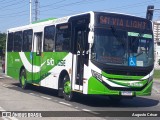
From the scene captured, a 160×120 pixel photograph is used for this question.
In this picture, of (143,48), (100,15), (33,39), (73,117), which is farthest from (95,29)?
(33,39)

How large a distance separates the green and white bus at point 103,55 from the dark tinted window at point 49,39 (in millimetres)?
303

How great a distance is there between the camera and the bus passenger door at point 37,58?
19.6 meters

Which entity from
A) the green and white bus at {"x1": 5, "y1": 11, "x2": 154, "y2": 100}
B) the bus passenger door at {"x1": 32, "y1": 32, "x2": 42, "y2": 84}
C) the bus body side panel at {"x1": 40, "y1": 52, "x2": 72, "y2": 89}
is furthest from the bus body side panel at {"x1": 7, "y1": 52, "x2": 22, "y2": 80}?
the green and white bus at {"x1": 5, "y1": 11, "x2": 154, "y2": 100}

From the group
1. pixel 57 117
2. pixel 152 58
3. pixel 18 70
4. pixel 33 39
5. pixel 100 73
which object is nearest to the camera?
pixel 57 117

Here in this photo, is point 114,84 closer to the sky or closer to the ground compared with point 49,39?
closer to the ground

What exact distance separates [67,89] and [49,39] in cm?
292

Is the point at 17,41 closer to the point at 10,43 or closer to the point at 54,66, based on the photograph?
the point at 10,43

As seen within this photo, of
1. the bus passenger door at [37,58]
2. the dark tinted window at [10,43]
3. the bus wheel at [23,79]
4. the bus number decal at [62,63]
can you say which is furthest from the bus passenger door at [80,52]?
the dark tinted window at [10,43]

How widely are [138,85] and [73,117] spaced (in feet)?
13.3

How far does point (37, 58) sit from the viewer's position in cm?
1986

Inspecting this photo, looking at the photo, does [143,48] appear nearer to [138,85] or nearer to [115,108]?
[138,85]

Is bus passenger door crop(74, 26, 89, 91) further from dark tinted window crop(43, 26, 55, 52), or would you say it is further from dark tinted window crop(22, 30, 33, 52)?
dark tinted window crop(22, 30, 33, 52)

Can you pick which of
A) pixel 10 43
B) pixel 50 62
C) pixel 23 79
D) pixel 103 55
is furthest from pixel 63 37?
pixel 10 43

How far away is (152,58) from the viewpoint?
1524cm
